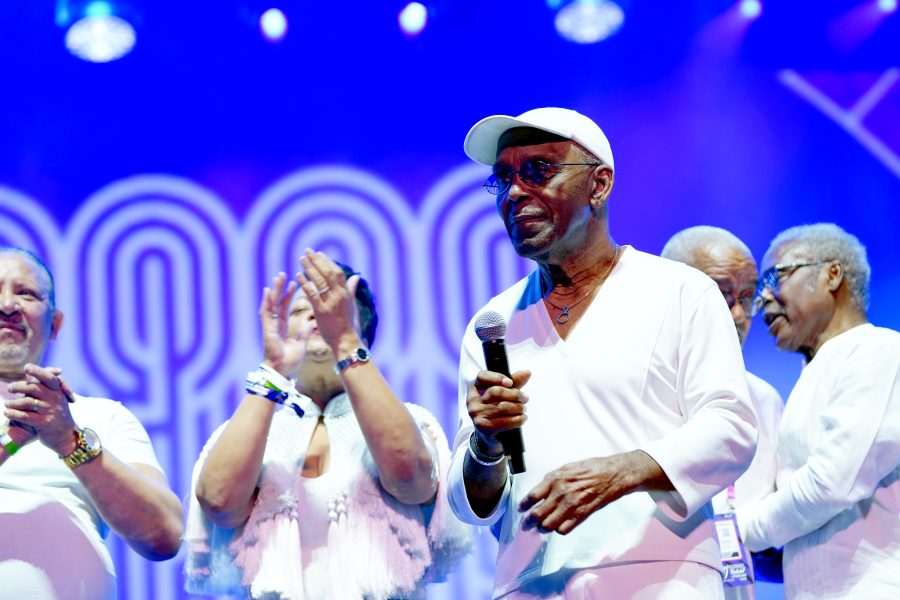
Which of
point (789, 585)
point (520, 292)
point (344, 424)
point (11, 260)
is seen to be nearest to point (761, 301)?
point (789, 585)

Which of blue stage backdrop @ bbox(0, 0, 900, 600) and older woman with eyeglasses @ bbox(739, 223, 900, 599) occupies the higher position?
blue stage backdrop @ bbox(0, 0, 900, 600)

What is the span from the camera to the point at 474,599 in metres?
4.45

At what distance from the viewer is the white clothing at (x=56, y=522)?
119 inches

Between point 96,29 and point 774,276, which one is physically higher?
point 96,29

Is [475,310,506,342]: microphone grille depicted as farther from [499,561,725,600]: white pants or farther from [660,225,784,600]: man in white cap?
[660,225,784,600]: man in white cap

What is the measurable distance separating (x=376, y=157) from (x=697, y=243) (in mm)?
1581

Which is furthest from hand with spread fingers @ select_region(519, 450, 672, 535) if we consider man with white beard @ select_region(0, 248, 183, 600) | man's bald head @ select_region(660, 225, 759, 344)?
man's bald head @ select_region(660, 225, 759, 344)

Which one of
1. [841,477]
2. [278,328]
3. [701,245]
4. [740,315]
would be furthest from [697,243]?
[278,328]

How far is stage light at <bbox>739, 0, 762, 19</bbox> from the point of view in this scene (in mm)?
5125

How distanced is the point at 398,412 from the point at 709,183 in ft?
8.34

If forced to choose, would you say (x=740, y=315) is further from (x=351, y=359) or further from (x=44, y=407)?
(x=44, y=407)

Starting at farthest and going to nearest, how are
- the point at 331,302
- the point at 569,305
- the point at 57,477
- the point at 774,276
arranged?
the point at 774,276 → the point at 57,477 → the point at 331,302 → the point at 569,305

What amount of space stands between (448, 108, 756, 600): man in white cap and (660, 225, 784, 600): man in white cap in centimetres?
96

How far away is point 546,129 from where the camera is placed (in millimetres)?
A: 2758
